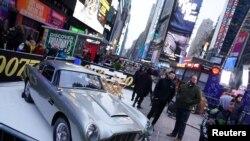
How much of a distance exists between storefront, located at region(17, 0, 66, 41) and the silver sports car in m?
11.2

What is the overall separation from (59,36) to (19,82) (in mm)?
7218

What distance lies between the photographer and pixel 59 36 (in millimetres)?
17312

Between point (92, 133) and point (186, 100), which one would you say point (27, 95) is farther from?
point (186, 100)

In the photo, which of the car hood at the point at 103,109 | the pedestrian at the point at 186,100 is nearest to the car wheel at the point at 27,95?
the car hood at the point at 103,109

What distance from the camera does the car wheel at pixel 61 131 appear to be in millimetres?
5723

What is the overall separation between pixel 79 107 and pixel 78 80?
65.6 inches

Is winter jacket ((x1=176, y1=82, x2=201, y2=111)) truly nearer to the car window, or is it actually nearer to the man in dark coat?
the car window

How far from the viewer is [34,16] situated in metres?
21.7

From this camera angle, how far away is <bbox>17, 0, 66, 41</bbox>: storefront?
20142 mm

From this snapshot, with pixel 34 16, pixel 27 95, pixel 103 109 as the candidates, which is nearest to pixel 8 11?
pixel 34 16

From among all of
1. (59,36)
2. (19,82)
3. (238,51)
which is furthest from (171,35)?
(19,82)

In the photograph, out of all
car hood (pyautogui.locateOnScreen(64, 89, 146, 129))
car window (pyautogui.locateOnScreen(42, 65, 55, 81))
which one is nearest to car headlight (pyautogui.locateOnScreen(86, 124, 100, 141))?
car hood (pyautogui.locateOnScreen(64, 89, 146, 129))

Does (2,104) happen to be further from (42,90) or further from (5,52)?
(5,52)

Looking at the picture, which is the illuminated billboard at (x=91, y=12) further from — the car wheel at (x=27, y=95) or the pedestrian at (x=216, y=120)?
the pedestrian at (x=216, y=120)
